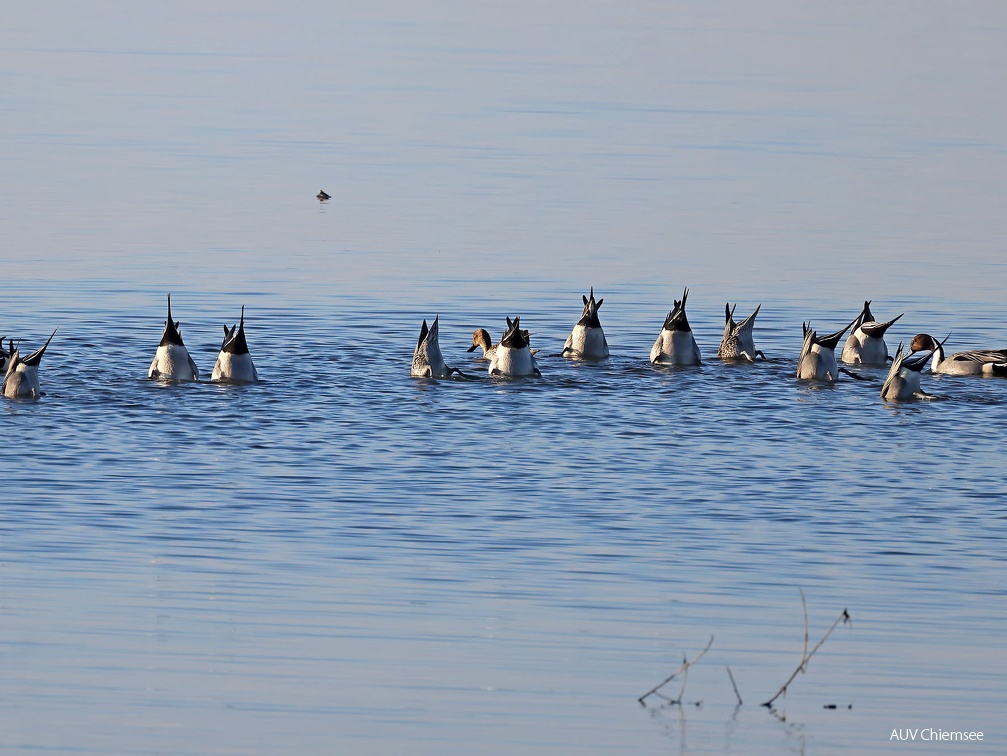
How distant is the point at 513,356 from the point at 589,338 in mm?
1770

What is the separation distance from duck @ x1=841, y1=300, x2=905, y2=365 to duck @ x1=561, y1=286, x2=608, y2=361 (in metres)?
3.11

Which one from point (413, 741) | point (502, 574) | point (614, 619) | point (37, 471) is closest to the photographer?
point (413, 741)

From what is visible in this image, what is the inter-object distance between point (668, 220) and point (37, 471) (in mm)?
18593

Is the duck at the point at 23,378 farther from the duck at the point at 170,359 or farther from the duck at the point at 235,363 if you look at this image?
the duck at the point at 235,363

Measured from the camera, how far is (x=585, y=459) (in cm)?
1552

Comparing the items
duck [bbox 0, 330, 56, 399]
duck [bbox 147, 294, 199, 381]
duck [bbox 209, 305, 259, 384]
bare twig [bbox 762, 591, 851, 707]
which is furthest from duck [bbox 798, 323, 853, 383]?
bare twig [bbox 762, 591, 851, 707]

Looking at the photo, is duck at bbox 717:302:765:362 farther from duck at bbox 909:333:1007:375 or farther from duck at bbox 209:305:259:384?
duck at bbox 209:305:259:384

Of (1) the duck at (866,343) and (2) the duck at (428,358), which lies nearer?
(2) the duck at (428,358)

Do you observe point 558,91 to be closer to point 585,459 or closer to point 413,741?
point 585,459

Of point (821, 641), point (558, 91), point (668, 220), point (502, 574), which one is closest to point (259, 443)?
point (502, 574)

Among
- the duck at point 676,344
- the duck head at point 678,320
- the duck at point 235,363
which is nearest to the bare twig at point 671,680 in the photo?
the duck at point 235,363

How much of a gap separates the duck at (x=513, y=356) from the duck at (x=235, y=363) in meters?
2.55

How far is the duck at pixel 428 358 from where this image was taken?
1958 cm

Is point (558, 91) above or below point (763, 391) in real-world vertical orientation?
above
